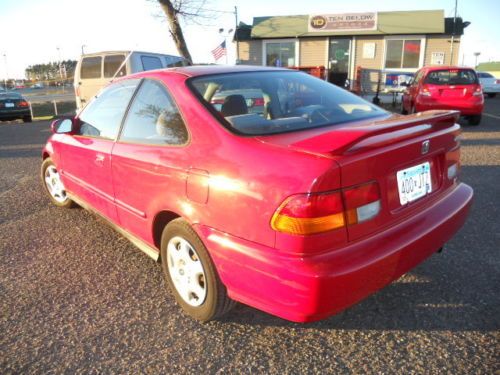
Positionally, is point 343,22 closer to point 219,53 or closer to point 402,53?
point 402,53

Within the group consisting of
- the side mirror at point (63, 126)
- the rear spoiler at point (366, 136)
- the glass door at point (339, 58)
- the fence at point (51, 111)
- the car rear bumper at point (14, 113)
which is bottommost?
the fence at point (51, 111)

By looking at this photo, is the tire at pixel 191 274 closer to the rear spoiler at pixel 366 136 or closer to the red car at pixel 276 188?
the red car at pixel 276 188

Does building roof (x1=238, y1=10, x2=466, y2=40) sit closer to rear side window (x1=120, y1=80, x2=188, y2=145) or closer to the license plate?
rear side window (x1=120, y1=80, x2=188, y2=145)

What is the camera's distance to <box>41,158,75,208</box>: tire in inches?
172

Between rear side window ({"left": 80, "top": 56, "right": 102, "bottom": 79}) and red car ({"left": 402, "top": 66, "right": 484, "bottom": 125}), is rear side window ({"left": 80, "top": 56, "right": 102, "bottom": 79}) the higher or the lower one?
the higher one

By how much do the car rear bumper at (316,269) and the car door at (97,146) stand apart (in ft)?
4.35

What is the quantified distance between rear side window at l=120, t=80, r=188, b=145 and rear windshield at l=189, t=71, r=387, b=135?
0.69 ft

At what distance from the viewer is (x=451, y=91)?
29.6ft

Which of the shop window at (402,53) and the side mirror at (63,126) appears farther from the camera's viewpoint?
the shop window at (402,53)

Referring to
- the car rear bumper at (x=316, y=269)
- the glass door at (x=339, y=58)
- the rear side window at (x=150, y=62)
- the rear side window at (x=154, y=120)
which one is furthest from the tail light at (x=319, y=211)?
the glass door at (x=339, y=58)

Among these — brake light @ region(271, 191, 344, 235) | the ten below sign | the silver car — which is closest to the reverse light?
brake light @ region(271, 191, 344, 235)

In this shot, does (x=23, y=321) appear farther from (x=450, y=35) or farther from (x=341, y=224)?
(x=450, y=35)

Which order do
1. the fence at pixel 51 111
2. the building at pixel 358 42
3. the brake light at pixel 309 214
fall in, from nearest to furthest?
the brake light at pixel 309 214, the fence at pixel 51 111, the building at pixel 358 42

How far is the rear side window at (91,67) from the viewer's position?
1071 centimetres
